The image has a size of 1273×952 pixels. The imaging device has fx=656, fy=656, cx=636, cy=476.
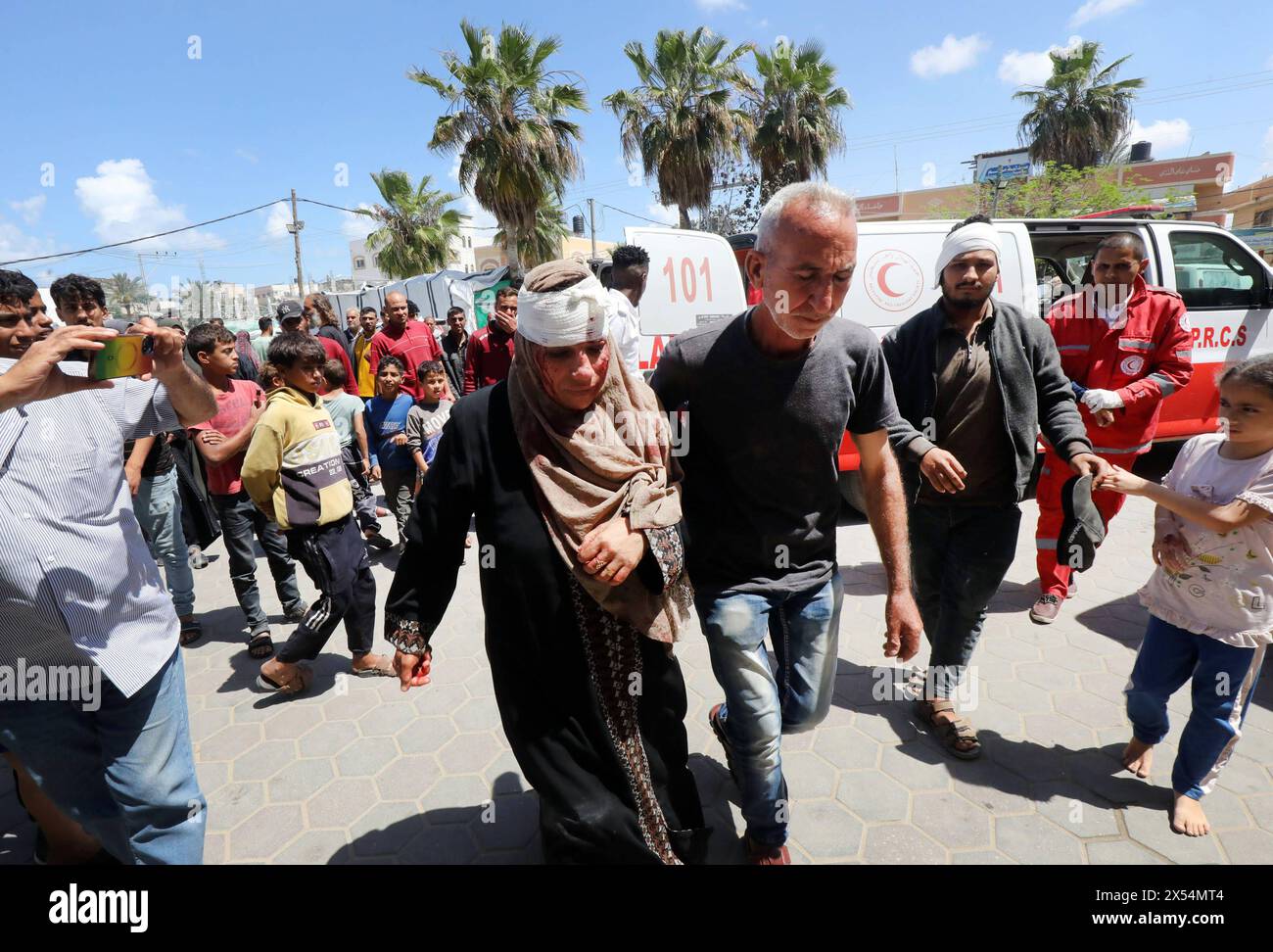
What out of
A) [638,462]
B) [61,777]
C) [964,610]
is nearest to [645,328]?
[964,610]

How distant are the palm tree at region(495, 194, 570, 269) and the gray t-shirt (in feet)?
40.5

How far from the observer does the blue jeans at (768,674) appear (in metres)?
2.10

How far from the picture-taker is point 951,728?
116 inches

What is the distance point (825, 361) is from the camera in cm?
210

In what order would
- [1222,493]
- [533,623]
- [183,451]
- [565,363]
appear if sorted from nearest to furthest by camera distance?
[565,363], [533,623], [1222,493], [183,451]

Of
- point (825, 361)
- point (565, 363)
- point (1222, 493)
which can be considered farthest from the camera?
point (1222, 493)

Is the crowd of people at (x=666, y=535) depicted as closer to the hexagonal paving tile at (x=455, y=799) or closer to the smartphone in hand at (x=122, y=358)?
the smartphone in hand at (x=122, y=358)

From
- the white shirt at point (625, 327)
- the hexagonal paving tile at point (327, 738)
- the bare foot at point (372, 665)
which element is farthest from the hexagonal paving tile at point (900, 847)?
the bare foot at point (372, 665)

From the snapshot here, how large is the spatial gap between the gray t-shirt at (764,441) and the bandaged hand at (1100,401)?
2261 millimetres

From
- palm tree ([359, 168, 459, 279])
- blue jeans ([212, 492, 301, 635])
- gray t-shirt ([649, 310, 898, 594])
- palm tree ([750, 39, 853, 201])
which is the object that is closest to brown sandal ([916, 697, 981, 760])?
gray t-shirt ([649, 310, 898, 594])

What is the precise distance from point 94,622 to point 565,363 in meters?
1.48

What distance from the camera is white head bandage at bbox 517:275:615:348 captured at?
168 centimetres

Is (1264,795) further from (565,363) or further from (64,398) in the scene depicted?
(64,398)

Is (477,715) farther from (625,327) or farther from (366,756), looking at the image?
(625,327)
